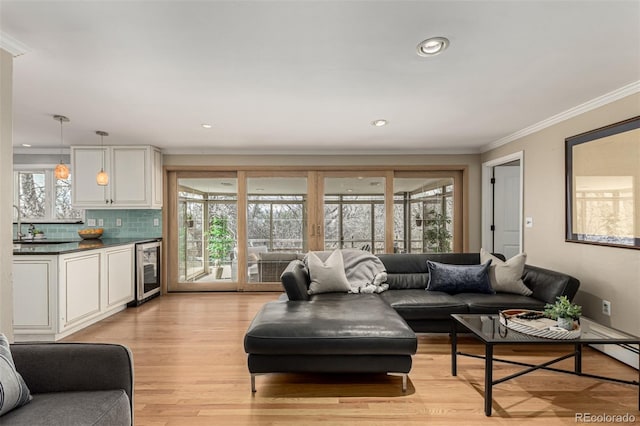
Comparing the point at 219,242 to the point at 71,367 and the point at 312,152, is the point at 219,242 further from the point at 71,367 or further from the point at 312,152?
the point at 71,367

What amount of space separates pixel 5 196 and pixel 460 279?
3.78 m

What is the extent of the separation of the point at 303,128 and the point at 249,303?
8.30ft

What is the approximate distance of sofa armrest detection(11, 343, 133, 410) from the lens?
1567 mm

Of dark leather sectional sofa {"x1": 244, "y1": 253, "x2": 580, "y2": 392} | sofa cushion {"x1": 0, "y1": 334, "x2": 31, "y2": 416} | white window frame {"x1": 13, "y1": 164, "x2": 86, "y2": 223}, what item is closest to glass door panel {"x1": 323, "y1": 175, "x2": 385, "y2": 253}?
dark leather sectional sofa {"x1": 244, "y1": 253, "x2": 580, "y2": 392}

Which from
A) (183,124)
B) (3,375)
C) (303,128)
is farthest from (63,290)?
(303,128)

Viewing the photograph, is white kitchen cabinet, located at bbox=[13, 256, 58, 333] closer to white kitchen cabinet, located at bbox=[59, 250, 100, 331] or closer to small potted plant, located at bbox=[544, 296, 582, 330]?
white kitchen cabinet, located at bbox=[59, 250, 100, 331]

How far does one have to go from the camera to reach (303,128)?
14.1 ft

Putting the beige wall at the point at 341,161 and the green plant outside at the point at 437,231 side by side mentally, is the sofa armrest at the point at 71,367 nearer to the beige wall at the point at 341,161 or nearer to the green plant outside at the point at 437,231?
the beige wall at the point at 341,161

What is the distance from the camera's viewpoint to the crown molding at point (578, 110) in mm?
2895

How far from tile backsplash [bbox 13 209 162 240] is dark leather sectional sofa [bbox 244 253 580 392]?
309cm

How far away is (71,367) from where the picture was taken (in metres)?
1.58

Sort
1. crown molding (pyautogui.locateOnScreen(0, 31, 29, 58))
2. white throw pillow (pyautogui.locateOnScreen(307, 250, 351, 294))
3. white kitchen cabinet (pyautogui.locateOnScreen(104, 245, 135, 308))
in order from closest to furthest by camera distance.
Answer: crown molding (pyautogui.locateOnScreen(0, 31, 29, 58))
white throw pillow (pyautogui.locateOnScreen(307, 250, 351, 294))
white kitchen cabinet (pyautogui.locateOnScreen(104, 245, 135, 308))

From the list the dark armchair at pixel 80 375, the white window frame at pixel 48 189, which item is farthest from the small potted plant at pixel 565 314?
the white window frame at pixel 48 189

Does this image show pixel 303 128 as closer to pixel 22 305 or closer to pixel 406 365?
pixel 406 365
